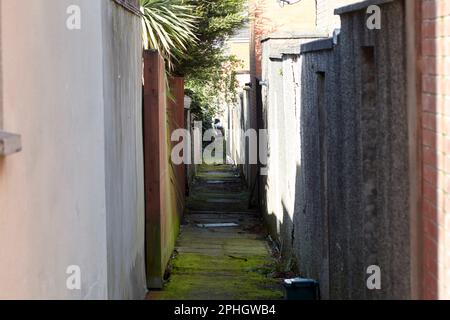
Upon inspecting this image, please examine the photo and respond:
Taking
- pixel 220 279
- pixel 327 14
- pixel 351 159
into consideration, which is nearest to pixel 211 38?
pixel 327 14

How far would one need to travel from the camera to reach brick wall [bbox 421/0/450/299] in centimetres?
434

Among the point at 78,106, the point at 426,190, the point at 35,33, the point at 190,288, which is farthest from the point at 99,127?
the point at 190,288

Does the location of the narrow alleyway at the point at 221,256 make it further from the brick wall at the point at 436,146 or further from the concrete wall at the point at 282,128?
the brick wall at the point at 436,146

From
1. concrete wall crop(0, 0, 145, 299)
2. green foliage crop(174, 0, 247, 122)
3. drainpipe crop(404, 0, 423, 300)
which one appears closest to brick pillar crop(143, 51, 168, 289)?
concrete wall crop(0, 0, 145, 299)

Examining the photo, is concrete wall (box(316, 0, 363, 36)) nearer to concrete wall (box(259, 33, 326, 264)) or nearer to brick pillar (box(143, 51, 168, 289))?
concrete wall (box(259, 33, 326, 264))

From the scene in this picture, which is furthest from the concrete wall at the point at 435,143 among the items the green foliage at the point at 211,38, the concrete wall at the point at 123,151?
the green foliage at the point at 211,38

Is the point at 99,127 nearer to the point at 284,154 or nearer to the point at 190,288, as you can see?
the point at 190,288

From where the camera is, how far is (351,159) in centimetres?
711

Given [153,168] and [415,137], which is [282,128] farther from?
[415,137]

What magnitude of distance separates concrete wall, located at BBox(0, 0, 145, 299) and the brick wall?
2.19 metres

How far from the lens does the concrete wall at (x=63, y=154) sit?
171 inches

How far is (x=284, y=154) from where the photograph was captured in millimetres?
12961

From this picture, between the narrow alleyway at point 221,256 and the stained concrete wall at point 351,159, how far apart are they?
2.19 ft

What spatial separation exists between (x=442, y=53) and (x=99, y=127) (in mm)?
3304
